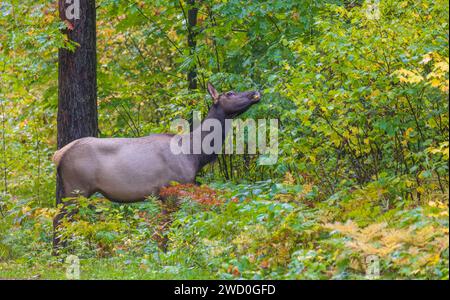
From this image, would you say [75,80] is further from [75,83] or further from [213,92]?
[213,92]

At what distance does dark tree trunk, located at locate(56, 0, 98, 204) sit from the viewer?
48.0ft

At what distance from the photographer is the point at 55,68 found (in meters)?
17.3

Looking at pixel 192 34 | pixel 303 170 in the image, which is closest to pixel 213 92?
pixel 303 170

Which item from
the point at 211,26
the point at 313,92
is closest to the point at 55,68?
the point at 211,26

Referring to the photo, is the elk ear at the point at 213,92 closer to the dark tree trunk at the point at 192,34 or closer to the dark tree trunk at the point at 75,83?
the dark tree trunk at the point at 75,83

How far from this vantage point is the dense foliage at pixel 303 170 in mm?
8992

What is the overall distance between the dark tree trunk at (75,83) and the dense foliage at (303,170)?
0.36m

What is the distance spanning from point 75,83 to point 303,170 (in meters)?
4.34

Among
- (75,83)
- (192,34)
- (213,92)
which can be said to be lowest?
(213,92)

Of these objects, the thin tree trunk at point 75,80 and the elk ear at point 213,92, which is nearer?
the elk ear at point 213,92

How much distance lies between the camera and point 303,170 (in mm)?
12602

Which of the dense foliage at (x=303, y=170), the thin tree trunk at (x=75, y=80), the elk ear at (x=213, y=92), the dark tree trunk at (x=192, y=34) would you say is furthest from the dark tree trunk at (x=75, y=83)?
the dark tree trunk at (x=192, y=34)
